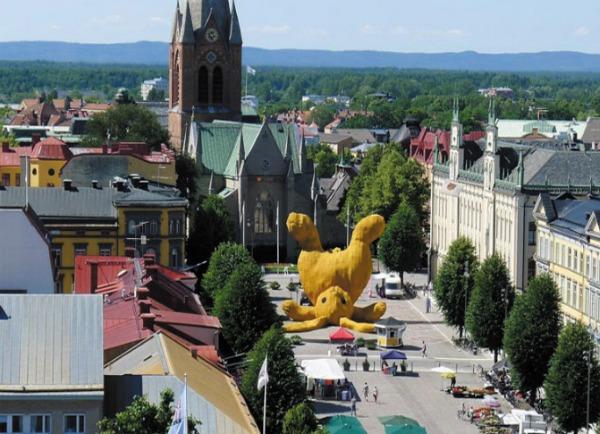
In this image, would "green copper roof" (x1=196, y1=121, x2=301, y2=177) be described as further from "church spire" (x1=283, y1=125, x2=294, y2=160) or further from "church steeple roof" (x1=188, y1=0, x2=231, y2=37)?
"church steeple roof" (x1=188, y1=0, x2=231, y2=37)

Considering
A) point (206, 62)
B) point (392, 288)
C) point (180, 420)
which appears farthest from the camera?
point (206, 62)

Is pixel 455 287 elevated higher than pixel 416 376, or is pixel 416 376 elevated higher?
pixel 455 287

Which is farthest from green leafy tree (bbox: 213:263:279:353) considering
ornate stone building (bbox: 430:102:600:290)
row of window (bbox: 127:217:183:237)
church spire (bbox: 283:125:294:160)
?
church spire (bbox: 283:125:294:160)

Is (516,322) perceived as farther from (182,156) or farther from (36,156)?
(182,156)

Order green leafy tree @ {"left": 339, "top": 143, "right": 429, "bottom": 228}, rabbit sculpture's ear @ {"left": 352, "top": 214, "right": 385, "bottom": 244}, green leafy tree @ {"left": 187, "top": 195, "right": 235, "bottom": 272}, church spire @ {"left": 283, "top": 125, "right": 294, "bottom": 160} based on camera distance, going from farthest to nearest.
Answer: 1. green leafy tree @ {"left": 339, "top": 143, "right": 429, "bottom": 228}
2. church spire @ {"left": 283, "top": 125, "right": 294, "bottom": 160}
3. green leafy tree @ {"left": 187, "top": 195, "right": 235, "bottom": 272}
4. rabbit sculpture's ear @ {"left": 352, "top": 214, "right": 385, "bottom": 244}

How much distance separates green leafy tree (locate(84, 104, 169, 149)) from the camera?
580 ft

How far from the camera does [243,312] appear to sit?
319ft

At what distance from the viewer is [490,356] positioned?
112 m

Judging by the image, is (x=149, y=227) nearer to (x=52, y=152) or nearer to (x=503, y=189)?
(x=52, y=152)

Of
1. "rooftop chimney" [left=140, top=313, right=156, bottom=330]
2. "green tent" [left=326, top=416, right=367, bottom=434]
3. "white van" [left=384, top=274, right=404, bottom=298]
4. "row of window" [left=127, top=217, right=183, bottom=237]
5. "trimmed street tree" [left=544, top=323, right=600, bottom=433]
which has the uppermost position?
"rooftop chimney" [left=140, top=313, right=156, bottom=330]

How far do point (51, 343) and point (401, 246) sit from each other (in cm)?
10065

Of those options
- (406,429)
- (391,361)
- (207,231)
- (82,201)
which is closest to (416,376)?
(391,361)

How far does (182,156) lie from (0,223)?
310 ft

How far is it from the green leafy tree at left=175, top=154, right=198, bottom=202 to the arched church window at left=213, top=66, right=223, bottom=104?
22.8 metres
